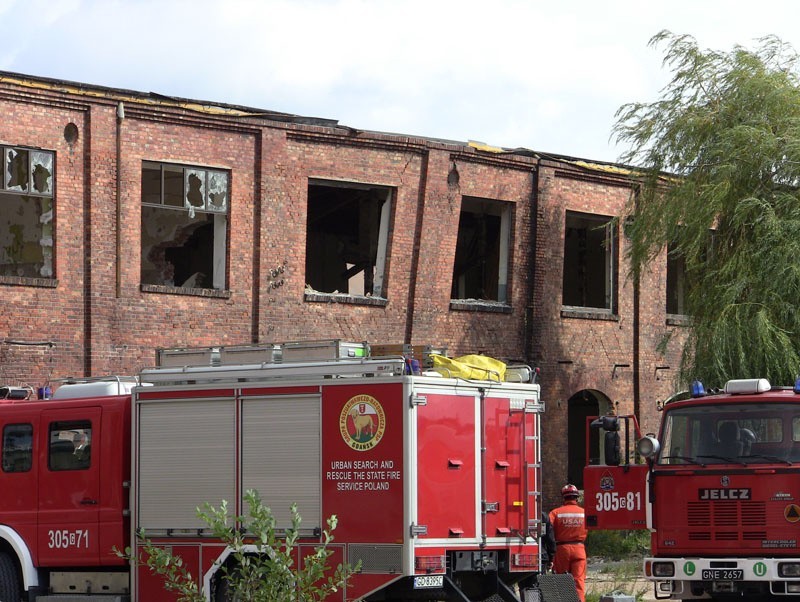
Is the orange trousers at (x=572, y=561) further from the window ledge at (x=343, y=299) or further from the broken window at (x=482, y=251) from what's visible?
the broken window at (x=482, y=251)

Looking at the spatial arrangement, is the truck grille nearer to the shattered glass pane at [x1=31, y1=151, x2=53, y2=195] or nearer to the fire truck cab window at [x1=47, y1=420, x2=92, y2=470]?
the fire truck cab window at [x1=47, y1=420, x2=92, y2=470]

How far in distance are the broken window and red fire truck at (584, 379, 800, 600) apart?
44.8ft

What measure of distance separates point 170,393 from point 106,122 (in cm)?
927

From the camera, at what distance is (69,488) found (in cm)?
1406

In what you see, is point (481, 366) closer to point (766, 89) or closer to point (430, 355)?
point (430, 355)

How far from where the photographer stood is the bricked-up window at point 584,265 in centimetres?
2944

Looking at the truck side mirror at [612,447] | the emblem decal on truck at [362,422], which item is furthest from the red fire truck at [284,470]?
the truck side mirror at [612,447]

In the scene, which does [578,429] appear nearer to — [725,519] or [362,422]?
[725,519]

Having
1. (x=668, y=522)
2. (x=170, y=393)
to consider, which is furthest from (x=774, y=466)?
(x=170, y=393)

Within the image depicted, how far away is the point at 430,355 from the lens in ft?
43.5

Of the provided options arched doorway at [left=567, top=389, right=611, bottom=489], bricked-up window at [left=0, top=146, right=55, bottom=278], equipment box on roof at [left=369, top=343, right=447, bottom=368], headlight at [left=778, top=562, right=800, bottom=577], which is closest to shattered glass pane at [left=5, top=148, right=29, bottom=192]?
bricked-up window at [left=0, top=146, right=55, bottom=278]

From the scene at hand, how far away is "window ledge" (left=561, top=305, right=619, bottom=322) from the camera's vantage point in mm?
27516

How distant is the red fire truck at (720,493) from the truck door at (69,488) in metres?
5.14

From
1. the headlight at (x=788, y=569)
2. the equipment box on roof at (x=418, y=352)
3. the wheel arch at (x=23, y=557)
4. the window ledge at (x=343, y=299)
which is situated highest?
the window ledge at (x=343, y=299)
